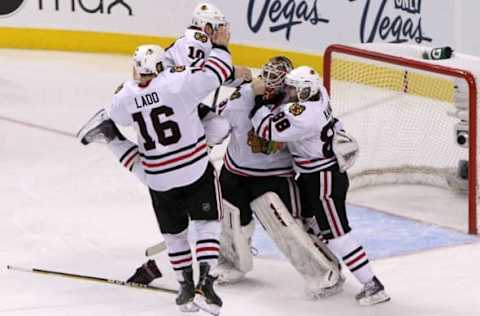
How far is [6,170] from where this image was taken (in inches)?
304

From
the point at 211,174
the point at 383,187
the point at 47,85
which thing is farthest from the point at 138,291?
the point at 47,85

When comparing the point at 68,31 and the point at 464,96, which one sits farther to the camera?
the point at 68,31

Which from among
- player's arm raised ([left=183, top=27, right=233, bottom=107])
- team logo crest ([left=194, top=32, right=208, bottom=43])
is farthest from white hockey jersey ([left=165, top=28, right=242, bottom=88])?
player's arm raised ([left=183, top=27, right=233, bottom=107])

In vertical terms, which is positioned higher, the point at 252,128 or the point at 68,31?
the point at 252,128

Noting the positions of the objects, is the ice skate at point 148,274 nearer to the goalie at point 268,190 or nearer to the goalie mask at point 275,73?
the goalie at point 268,190

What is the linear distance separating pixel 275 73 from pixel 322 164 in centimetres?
40

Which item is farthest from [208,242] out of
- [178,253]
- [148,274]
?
[148,274]

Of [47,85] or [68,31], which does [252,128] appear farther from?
[68,31]

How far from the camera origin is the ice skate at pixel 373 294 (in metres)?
5.48

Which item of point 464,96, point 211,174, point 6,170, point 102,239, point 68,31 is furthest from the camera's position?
point 68,31

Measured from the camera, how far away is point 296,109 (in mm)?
5402

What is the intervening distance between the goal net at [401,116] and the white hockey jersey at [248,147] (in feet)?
4.96

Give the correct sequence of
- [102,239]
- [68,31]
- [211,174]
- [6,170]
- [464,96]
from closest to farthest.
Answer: [211,174] < [102,239] < [464,96] < [6,170] < [68,31]

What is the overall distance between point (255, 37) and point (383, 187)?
9.50ft
